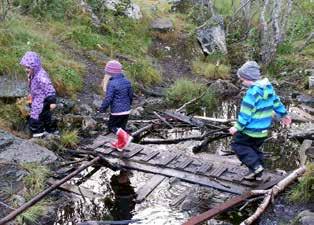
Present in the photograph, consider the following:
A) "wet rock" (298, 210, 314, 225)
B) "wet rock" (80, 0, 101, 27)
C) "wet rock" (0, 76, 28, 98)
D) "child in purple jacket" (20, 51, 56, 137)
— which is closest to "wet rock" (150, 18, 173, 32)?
"wet rock" (80, 0, 101, 27)

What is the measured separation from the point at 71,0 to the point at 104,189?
8.32m

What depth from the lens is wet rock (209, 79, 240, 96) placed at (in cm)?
1218

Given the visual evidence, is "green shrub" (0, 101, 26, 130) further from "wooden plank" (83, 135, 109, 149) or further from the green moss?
"wooden plank" (83, 135, 109, 149)

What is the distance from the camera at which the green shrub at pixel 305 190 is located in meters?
6.10

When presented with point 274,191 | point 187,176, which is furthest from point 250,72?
point 187,176

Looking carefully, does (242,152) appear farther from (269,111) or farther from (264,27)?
(264,27)

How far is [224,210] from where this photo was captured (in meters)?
5.73

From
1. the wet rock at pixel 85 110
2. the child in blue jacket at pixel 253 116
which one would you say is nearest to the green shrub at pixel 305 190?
the child in blue jacket at pixel 253 116

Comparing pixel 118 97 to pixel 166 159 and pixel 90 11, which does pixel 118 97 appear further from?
pixel 90 11

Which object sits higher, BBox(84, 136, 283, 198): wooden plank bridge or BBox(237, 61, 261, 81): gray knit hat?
BBox(237, 61, 261, 81): gray knit hat

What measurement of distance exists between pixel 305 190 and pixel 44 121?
4.51m

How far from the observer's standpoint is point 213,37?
15352 millimetres

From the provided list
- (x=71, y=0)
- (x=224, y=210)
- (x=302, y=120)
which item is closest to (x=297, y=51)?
(x=302, y=120)

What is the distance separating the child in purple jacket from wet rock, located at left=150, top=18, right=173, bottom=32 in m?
7.74
